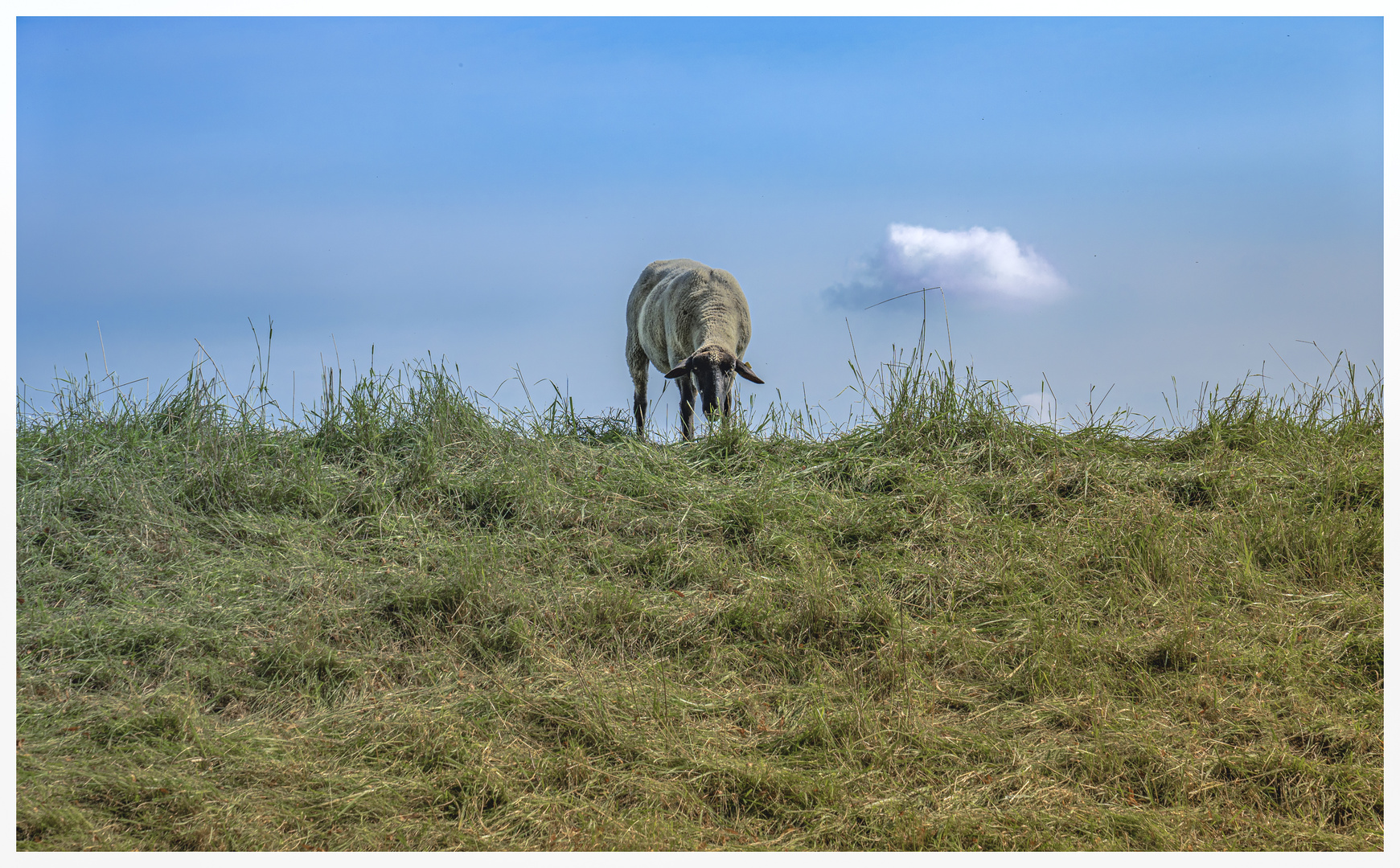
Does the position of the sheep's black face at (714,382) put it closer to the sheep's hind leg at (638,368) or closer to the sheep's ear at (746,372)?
the sheep's ear at (746,372)

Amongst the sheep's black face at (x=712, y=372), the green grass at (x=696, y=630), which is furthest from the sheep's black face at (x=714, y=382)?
the green grass at (x=696, y=630)

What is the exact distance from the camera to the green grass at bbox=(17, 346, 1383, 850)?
10.8 feet

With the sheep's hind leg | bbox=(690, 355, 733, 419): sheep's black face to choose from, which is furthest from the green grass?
the sheep's hind leg

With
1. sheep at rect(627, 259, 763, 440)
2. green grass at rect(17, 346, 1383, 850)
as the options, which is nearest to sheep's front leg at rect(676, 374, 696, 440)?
sheep at rect(627, 259, 763, 440)

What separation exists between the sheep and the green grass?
157 cm

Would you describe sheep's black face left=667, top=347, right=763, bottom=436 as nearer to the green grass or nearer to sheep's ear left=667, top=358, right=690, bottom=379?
sheep's ear left=667, top=358, right=690, bottom=379

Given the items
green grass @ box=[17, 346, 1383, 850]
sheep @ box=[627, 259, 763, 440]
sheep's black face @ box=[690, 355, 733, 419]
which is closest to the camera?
green grass @ box=[17, 346, 1383, 850]

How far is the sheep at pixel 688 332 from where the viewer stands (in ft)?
26.8

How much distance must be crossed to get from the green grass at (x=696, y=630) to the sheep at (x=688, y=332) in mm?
1573

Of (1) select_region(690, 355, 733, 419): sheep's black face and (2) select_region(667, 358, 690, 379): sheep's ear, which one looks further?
(2) select_region(667, 358, 690, 379): sheep's ear

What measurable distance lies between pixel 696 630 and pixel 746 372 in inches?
169

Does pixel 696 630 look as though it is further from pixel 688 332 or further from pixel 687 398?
pixel 688 332

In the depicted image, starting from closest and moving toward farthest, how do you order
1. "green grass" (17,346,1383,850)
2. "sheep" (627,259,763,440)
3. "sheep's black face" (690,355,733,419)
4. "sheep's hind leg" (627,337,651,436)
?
"green grass" (17,346,1383,850) < "sheep's black face" (690,355,733,419) < "sheep" (627,259,763,440) < "sheep's hind leg" (627,337,651,436)

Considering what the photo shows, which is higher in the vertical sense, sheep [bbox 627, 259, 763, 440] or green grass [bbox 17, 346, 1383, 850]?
sheep [bbox 627, 259, 763, 440]
